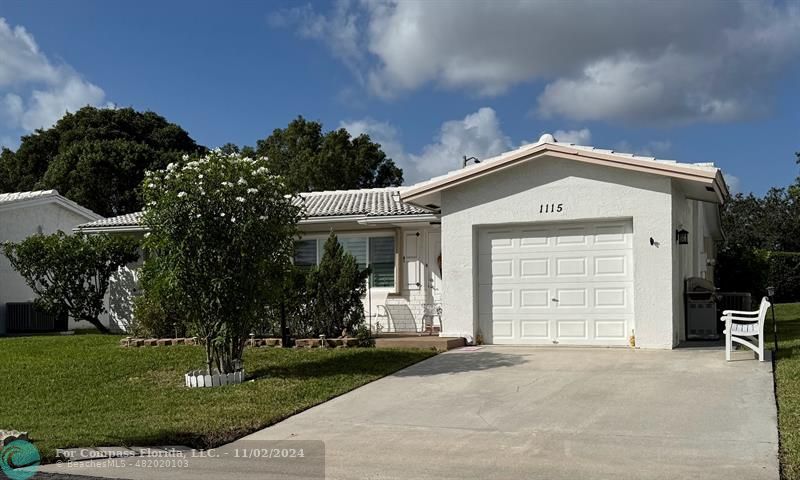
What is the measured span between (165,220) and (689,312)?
30.3 feet

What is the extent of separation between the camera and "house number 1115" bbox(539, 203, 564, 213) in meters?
13.2

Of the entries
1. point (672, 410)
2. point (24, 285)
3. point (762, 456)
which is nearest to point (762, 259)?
point (672, 410)

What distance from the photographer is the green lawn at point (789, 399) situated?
243 inches

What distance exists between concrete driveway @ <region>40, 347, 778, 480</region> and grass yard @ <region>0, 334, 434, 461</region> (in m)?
0.52

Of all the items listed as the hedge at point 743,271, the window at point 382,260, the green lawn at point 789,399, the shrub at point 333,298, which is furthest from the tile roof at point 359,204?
the hedge at point 743,271

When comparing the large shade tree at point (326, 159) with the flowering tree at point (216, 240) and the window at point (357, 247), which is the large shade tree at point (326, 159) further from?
the flowering tree at point (216, 240)

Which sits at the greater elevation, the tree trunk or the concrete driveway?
the tree trunk

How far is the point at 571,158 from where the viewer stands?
1297cm

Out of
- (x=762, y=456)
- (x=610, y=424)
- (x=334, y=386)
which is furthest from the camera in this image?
(x=334, y=386)

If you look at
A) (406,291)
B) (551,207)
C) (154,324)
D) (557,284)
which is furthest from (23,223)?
(557,284)

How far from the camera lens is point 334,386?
1020cm

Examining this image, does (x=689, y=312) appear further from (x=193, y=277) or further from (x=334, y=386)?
(x=193, y=277)

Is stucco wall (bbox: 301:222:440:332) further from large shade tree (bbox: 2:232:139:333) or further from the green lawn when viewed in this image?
the green lawn

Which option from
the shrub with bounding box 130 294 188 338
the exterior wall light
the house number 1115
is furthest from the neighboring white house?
the exterior wall light
